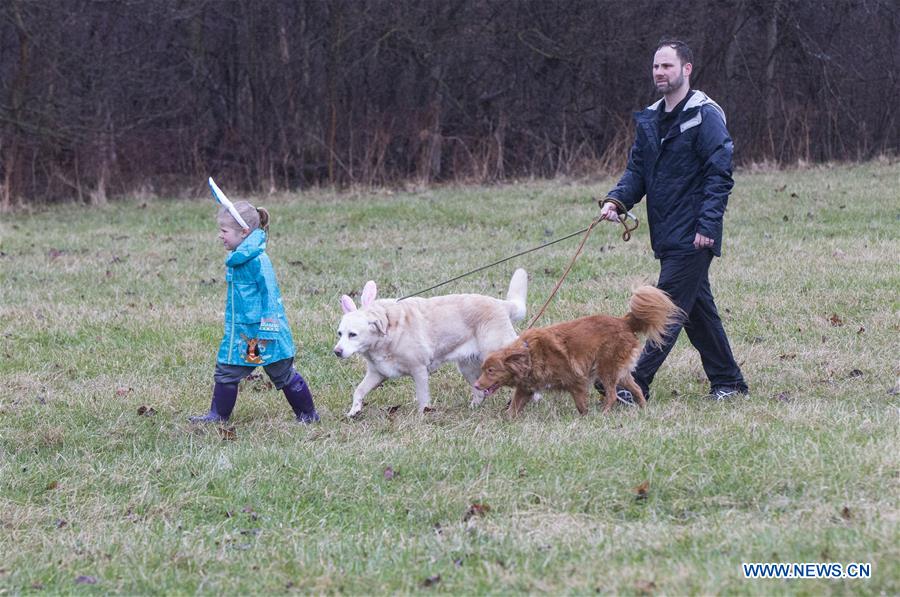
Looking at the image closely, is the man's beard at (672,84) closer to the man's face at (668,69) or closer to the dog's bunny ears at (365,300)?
the man's face at (668,69)

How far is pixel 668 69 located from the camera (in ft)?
21.7

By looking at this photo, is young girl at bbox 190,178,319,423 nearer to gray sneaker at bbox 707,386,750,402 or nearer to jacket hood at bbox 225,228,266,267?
jacket hood at bbox 225,228,266,267

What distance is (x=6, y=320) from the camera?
10.3 meters

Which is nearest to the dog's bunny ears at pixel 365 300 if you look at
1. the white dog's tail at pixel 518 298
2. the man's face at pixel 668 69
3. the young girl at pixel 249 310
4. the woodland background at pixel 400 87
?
the young girl at pixel 249 310

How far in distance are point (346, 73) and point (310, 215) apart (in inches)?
314

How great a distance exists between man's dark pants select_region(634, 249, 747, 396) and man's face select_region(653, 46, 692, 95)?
110 cm

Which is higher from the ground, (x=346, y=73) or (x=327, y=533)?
(x=346, y=73)

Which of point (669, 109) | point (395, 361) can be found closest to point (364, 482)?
point (395, 361)

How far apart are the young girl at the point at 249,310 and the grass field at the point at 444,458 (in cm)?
43

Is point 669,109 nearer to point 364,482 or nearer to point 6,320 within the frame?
point 364,482

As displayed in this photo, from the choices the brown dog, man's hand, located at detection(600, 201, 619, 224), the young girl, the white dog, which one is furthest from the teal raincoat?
man's hand, located at detection(600, 201, 619, 224)

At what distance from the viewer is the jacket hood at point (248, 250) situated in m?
6.68

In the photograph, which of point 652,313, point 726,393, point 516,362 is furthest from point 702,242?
point 516,362

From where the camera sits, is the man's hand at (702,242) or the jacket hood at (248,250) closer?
the man's hand at (702,242)
